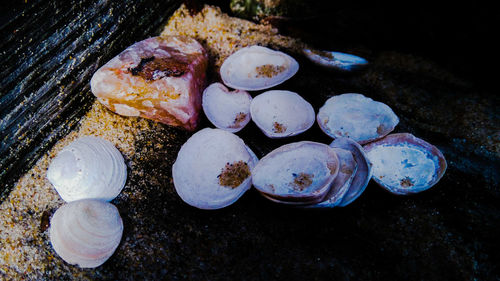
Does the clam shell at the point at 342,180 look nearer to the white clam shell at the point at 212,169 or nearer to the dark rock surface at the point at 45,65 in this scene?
the white clam shell at the point at 212,169

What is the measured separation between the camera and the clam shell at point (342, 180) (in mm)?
1631

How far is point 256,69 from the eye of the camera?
2305 millimetres

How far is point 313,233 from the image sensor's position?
65.3 inches

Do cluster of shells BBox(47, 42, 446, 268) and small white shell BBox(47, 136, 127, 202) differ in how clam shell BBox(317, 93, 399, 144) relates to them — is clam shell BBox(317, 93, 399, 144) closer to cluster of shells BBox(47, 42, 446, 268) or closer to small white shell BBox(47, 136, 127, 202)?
cluster of shells BBox(47, 42, 446, 268)

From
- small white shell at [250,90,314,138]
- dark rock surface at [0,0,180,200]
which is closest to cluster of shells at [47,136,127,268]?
dark rock surface at [0,0,180,200]

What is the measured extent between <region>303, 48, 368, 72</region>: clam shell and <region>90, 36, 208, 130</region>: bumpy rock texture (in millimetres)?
1018

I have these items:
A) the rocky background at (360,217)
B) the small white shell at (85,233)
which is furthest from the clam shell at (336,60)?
the small white shell at (85,233)

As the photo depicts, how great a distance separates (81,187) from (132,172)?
31 cm

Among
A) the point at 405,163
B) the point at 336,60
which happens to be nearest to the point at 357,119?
the point at 405,163

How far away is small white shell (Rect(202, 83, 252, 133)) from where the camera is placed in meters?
2.09

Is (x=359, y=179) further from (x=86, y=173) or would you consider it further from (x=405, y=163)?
(x=86, y=173)

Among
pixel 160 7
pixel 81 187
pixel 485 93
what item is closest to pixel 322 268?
pixel 81 187

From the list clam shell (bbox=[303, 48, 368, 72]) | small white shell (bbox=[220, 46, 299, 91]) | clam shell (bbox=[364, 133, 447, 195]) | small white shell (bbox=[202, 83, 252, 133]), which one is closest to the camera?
clam shell (bbox=[364, 133, 447, 195])

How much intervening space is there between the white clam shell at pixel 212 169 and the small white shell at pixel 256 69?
1.70 ft
